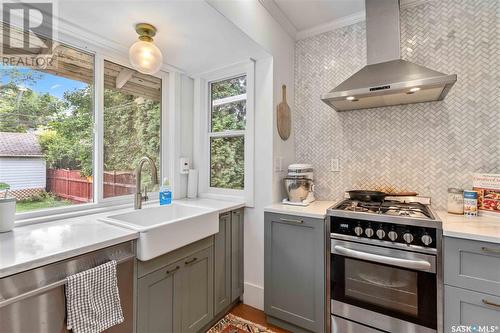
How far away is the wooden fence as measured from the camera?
65.6 inches

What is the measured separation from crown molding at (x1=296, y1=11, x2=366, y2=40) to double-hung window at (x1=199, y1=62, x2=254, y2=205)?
2.37 feet

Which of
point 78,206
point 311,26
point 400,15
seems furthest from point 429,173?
point 78,206

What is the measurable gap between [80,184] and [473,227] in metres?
2.63

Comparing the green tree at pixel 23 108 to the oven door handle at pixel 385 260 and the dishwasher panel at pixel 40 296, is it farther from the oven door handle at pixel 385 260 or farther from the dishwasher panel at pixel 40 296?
the oven door handle at pixel 385 260

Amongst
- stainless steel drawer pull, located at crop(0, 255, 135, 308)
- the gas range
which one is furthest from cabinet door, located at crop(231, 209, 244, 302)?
stainless steel drawer pull, located at crop(0, 255, 135, 308)

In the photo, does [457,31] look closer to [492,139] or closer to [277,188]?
[492,139]

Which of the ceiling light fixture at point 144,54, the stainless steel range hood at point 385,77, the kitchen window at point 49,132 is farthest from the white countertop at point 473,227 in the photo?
the kitchen window at point 49,132

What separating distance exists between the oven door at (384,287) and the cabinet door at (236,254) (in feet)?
2.75

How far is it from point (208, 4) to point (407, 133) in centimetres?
182

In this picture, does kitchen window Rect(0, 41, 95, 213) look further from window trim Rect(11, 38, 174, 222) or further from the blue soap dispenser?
the blue soap dispenser

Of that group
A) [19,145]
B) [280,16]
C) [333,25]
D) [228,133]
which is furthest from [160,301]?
[333,25]

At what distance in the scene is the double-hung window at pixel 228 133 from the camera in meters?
2.26

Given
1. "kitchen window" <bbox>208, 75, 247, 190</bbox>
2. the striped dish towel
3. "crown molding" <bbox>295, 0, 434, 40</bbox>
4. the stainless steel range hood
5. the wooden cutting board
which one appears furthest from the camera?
"kitchen window" <bbox>208, 75, 247, 190</bbox>

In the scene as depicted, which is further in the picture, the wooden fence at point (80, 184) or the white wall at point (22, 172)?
the wooden fence at point (80, 184)
